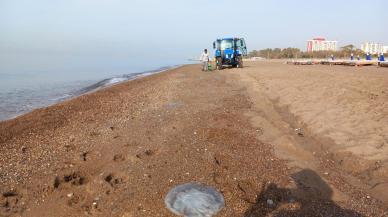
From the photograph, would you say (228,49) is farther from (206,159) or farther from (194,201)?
(194,201)

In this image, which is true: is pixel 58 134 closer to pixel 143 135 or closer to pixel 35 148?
pixel 35 148

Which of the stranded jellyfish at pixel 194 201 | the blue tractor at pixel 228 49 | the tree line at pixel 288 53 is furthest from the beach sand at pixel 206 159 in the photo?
the tree line at pixel 288 53

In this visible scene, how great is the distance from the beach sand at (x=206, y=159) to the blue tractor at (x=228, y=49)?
62.0 ft

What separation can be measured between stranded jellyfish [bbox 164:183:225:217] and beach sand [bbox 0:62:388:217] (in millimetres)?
109

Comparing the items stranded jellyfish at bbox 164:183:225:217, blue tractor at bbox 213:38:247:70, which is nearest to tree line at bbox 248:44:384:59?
blue tractor at bbox 213:38:247:70

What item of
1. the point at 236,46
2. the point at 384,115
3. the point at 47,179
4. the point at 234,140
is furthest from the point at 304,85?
the point at 236,46

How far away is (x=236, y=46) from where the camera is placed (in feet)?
93.8

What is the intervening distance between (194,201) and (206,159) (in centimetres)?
140

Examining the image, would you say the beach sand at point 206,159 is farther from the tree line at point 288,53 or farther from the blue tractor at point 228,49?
the tree line at point 288,53

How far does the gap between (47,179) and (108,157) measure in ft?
3.56

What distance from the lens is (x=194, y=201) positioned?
4520 mm

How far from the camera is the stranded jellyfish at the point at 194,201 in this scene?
434cm

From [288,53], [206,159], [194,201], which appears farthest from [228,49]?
[288,53]

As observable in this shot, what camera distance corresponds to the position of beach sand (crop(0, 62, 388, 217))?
4.55m
